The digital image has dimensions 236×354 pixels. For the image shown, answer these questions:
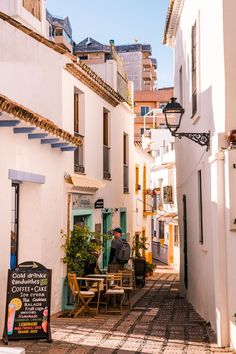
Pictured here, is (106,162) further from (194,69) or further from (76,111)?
(194,69)

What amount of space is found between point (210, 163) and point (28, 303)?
A: 380cm

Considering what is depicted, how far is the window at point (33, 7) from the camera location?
1451cm

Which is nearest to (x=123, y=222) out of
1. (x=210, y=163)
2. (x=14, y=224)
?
(x=14, y=224)

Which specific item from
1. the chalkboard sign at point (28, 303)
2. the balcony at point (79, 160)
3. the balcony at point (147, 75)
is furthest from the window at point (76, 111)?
the balcony at point (147, 75)

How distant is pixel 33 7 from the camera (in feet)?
49.4

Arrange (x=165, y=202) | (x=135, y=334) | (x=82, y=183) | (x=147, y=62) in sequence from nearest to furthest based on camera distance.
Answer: (x=135, y=334) < (x=82, y=183) < (x=165, y=202) < (x=147, y=62)

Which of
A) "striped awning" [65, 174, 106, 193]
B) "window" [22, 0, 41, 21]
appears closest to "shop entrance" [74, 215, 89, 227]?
"striped awning" [65, 174, 106, 193]

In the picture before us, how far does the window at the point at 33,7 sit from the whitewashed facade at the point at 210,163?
3.76 meters

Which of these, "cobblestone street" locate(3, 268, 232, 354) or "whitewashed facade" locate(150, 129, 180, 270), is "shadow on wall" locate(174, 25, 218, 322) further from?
"whitewashed facade" locate(150, 129, 180, 270)

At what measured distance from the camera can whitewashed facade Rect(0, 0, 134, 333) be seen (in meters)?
9.15

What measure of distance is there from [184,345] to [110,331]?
5.34ft

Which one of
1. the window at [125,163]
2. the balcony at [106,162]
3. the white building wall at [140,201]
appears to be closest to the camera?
the balcony at [106,162]

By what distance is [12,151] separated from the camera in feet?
30.3

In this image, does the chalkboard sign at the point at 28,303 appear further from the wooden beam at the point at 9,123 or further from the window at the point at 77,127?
the window at the point at 77,127
